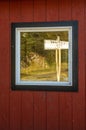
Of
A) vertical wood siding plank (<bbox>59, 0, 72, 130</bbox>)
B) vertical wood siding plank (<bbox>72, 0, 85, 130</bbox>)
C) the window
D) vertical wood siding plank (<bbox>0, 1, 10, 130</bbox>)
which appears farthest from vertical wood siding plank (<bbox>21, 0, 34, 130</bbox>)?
vertical wood siding plank (<bbox>72, 0, 85, 130</bbox>)

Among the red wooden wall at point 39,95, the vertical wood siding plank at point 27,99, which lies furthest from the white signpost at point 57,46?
the vertical wood siding plank at point 27,99

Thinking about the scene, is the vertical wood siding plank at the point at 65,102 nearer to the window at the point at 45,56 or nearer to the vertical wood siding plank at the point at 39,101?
the window at the point at 45,56

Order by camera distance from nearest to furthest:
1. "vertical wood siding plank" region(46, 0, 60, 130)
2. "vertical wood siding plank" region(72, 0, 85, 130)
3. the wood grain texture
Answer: "vertical wood siding plank" region(72, 0, 85, 130)
"vertical wood siding plank" region(46, 0, 60, 130)
the wood grain texture

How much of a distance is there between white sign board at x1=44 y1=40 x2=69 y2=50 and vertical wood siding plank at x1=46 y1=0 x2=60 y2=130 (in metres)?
0.38

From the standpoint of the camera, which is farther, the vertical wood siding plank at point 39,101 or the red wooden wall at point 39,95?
the vertical wood siding plank at point 39,101

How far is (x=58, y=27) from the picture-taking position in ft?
18.9

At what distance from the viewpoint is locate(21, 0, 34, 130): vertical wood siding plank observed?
232 inches

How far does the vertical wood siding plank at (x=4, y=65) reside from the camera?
5.96m

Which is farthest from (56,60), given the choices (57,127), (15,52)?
(57,127)

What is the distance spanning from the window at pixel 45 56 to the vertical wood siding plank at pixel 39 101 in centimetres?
11

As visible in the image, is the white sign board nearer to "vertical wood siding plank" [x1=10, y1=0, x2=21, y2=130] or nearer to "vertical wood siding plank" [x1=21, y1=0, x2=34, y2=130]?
"vertical wood siding plank" [x1=21, y1=0, x2=34, y2=130]

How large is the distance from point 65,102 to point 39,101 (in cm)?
44

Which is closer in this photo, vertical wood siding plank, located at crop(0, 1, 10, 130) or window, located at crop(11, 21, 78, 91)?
window, located at crop(11, 21, 78, 91)

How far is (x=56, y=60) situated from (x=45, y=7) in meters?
0.90
